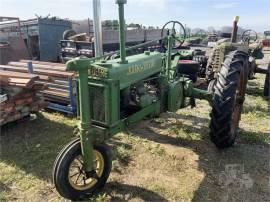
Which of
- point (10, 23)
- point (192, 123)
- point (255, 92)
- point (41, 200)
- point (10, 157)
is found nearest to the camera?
point (41, 200)

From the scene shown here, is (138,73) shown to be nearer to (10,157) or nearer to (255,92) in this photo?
(10,157)

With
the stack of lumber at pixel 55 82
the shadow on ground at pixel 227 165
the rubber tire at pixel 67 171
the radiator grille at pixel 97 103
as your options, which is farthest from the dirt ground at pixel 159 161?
the radiator grille at pixel 97 103

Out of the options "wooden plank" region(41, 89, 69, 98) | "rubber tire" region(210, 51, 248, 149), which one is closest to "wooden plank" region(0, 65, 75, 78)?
"wooden plank" region(41, 89, 69, 98)

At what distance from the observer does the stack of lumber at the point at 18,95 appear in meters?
4.50

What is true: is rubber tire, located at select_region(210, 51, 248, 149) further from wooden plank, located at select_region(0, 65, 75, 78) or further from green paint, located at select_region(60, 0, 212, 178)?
wooden plank, located at select_region(0, 65, 75, 78)

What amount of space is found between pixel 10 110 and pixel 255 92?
18.8ft

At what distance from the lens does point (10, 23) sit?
40.8ft

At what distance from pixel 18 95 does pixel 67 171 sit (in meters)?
2.49

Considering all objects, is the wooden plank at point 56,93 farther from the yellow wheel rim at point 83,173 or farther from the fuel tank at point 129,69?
the yellow wheel rim at point 83,173

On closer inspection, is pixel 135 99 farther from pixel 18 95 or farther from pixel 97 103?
pixel 18 95

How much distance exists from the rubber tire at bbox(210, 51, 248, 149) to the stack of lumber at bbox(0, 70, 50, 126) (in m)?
2.87

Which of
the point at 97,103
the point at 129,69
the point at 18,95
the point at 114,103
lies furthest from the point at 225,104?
the point at 18,95

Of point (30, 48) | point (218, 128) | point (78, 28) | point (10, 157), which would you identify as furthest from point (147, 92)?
point (78, 28)

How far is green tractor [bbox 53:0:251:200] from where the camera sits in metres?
2.71
